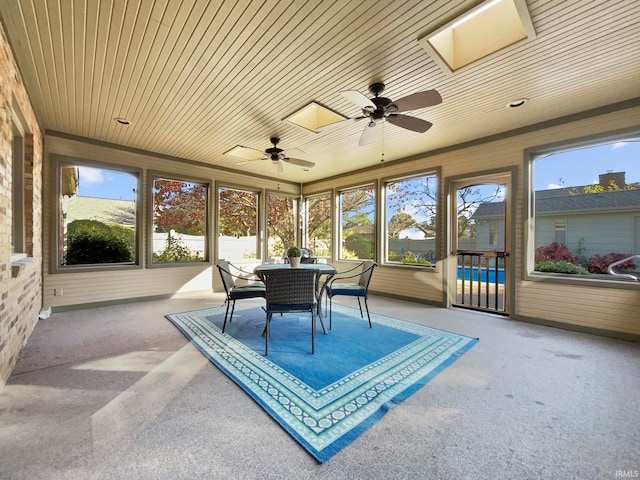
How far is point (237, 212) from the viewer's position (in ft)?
21.9

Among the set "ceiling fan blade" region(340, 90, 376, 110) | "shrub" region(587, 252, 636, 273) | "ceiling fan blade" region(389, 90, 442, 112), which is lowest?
"shrub" region(587, 252, 636, 273)

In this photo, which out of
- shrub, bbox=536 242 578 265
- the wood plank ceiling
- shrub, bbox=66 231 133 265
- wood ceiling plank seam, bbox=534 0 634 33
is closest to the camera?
wood ceiling plank seam, bbox=534 0 634 33

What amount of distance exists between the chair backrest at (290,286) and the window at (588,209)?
3.49 metres

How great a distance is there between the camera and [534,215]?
13.4 feet

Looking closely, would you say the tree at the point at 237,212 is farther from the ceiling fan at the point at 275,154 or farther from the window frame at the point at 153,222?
the ceiling fan at the point at 275,154

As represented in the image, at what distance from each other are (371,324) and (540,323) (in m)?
2.44

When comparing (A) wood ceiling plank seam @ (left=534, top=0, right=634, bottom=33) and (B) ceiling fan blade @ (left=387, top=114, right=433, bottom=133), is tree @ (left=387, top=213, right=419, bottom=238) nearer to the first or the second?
(B) ceiling fan blade @ (left=387, top=114, right=433, bottom=133)

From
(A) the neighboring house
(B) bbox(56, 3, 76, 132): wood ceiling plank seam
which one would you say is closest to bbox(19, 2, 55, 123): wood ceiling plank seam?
(B) bbox(56, 3, 76, 132): wood ceiling plank seam

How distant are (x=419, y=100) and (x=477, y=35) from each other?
0.72 meters

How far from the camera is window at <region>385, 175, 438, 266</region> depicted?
5297mm

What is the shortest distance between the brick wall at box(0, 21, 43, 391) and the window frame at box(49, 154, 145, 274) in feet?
1.82

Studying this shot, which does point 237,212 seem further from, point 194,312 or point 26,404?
point 26,404

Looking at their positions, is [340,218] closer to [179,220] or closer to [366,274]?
[366,274]

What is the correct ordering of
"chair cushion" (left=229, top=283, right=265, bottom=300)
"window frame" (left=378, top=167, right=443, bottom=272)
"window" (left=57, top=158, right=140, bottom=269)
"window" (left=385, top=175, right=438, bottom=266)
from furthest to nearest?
"window" (left=385, top=175, right=438, bottom=266), "window frame" (left=378, top=167, right=443, bottom=272), "window" (left=57, top=158, right=140, bottom=269), "chair cushion" (left=229, top=283, right=265, bottom=300)
